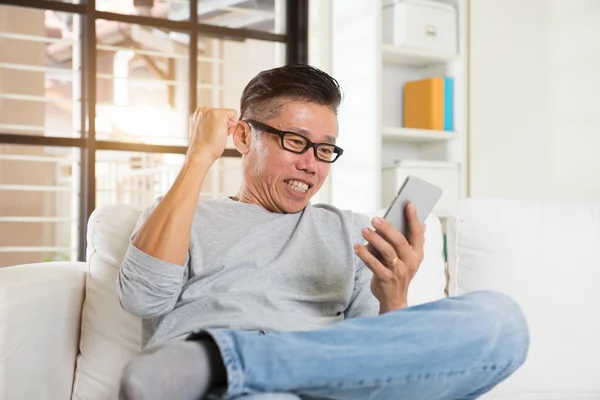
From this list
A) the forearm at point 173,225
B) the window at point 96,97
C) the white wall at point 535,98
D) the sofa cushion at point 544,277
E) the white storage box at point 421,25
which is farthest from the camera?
the white wall at point 535,98

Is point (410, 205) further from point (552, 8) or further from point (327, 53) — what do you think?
point (552, 8)

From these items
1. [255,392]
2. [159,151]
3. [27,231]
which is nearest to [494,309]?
[255,392]

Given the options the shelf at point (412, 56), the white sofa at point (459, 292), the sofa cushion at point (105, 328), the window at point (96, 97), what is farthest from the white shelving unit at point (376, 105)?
the sofa cushion at point (105, 328)

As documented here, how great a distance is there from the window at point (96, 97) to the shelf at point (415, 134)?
589mm

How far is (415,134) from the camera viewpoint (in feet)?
10.3

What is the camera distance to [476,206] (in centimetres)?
173

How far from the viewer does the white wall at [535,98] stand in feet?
10.5

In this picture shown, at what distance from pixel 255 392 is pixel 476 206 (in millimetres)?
946

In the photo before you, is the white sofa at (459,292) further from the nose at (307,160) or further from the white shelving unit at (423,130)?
the white shelving unit at (423,130)

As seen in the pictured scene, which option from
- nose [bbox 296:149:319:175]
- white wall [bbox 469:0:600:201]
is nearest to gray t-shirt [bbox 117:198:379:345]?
nose [bbox 296:149:319:175]

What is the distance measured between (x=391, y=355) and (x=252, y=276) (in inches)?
17.2

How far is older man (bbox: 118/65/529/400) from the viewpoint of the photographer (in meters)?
0.98

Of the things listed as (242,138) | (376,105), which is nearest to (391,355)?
(242,138)

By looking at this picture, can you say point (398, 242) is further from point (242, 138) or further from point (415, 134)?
point (415, 134)
